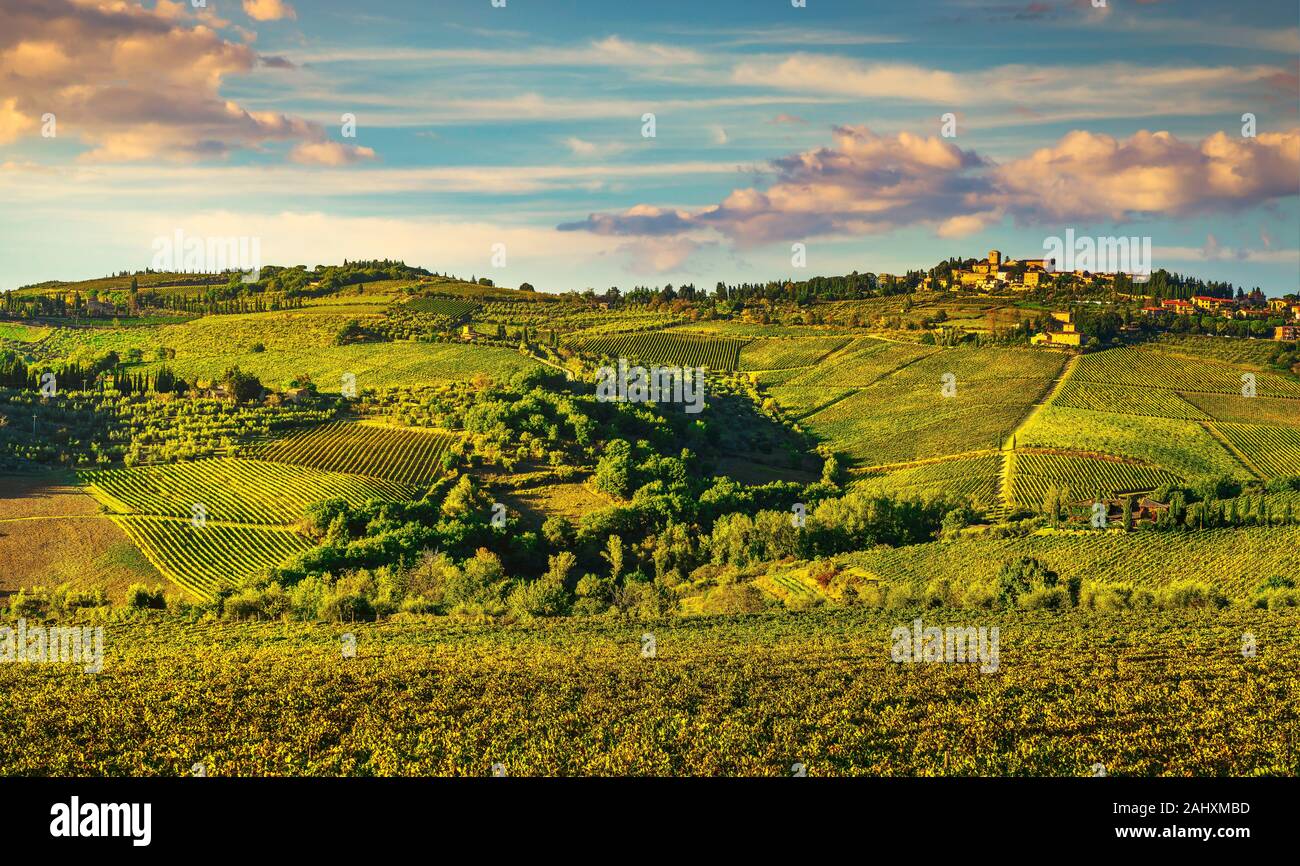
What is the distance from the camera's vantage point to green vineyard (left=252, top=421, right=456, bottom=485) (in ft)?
268

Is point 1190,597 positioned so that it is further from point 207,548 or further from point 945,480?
point 207,548

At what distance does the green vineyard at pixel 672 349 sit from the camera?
453 feet

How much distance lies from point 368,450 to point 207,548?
2608 centimetres

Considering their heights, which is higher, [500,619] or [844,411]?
[844,411]

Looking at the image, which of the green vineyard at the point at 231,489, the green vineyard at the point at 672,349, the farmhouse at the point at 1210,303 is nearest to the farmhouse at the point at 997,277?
the farmhouse at the point at 1210,303

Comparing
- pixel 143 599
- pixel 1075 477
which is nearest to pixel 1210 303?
pixel 1075 477

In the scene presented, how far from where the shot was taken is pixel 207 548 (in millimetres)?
61625

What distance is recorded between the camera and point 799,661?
92.5 ft

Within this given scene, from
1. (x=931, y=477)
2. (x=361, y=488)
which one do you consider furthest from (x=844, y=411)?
(x=361, y=488)

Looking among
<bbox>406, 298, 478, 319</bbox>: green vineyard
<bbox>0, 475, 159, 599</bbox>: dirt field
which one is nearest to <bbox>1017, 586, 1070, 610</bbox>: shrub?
<bbox>0, 475, 159, 599</bbox>: dirt field
